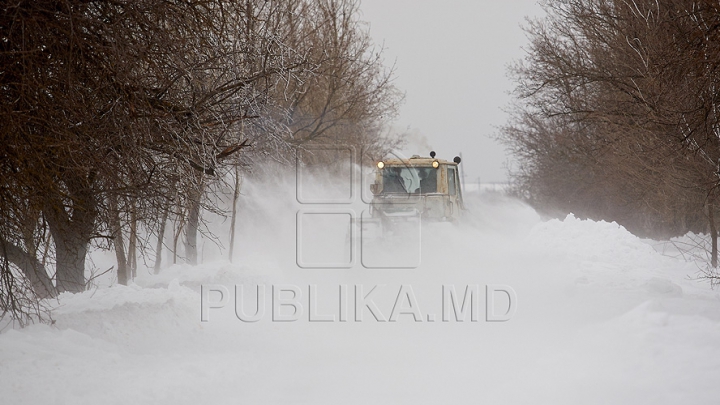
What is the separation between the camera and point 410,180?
1304 centimetres

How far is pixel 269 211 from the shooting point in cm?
1956

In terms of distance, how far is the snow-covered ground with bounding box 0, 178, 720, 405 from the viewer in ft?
17.0

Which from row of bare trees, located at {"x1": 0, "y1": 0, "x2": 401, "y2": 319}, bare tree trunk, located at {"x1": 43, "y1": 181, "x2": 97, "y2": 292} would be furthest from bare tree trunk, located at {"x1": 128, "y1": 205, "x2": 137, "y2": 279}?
bare tree trunk, located at {"x1": 43, "y1": 181, "x2": 97, "y2": 292}

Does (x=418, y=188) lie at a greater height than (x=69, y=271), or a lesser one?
greater

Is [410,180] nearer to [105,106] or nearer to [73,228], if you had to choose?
[73,228]

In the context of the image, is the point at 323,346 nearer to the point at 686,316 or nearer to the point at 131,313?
the point at 131,313

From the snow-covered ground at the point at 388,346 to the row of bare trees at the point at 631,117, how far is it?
1871 millimetres

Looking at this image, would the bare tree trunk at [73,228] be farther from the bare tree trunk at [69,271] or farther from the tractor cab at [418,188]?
the tractor cab at [418,188]

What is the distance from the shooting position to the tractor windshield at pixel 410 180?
42.4 ft

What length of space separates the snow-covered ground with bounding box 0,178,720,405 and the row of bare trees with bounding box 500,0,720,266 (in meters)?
1.87

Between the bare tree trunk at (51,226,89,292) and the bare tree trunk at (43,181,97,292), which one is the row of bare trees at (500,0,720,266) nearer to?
the bare tree trunk at (43,181,97,292)

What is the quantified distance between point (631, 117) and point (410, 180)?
4.21 meters

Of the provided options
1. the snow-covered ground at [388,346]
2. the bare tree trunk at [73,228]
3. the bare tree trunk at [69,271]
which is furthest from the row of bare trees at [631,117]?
the bare tree trunk at [69,271]

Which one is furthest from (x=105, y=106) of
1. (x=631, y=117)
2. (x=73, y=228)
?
(x=631, y=117)
